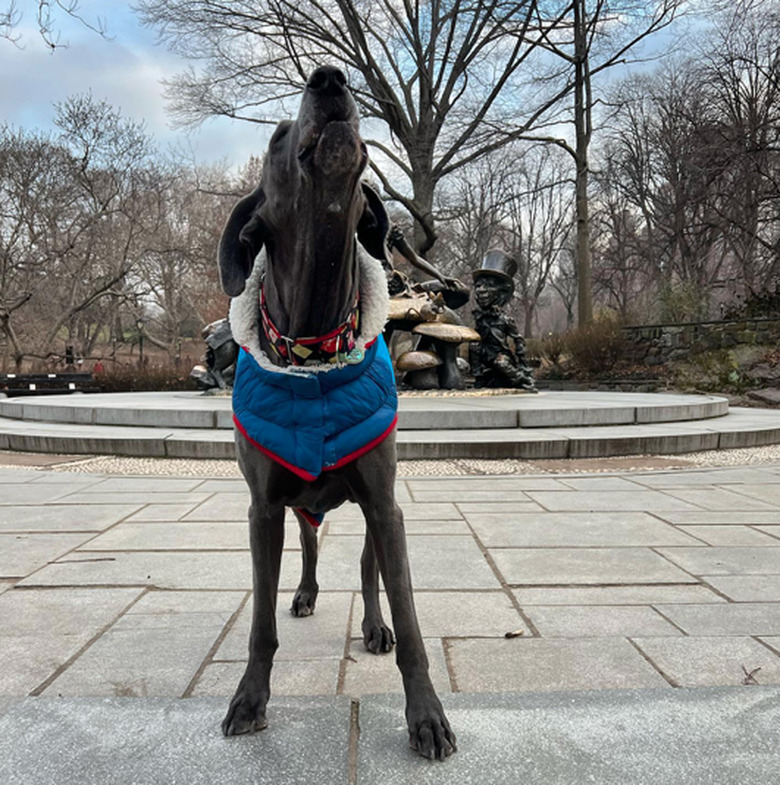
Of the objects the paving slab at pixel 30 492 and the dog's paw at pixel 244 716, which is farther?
the paving slab at pixel 30 492

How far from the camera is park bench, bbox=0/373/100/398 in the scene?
17.1 metres

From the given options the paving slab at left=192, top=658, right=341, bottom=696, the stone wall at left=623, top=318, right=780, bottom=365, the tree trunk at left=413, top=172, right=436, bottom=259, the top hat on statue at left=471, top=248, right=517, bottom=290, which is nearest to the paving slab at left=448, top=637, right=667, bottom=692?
the paving slab at left=192, top=658, right=341, bottom=696

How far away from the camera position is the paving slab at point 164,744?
158 centimetres

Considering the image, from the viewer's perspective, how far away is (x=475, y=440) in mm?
6898

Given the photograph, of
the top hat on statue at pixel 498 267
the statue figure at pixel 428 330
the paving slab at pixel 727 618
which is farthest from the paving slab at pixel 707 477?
the top hat on statue at pixel 498 267

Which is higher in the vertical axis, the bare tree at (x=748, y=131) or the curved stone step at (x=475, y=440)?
the bare tree at (x=748, y=131)

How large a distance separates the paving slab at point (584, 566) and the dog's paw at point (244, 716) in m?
1.63

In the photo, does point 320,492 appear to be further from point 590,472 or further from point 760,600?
point 590,472

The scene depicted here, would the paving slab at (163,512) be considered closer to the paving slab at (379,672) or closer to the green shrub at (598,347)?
the paving slab at (379,672)

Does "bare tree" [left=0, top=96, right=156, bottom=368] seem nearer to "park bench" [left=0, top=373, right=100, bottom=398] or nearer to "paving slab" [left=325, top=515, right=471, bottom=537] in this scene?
"park bench" [left=0, top=373, right=100, bottom=398]

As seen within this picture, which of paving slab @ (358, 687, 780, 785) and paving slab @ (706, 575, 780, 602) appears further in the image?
paving slab @ (706, 575, 780, 602)

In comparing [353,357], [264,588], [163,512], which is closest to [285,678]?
[264,588]

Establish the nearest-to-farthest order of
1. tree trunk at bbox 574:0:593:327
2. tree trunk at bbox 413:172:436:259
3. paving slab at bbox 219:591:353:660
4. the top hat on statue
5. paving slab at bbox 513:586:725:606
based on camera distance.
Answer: paving slab at bbox 219:591:353:660 < paving slab at bbox 513:586:725:606 < the top hat on statue < tree trunk at bbox 413:172:436:259 < tree trunk at bbox 574:0:593:327

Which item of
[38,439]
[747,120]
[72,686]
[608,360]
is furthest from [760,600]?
[747,120]
